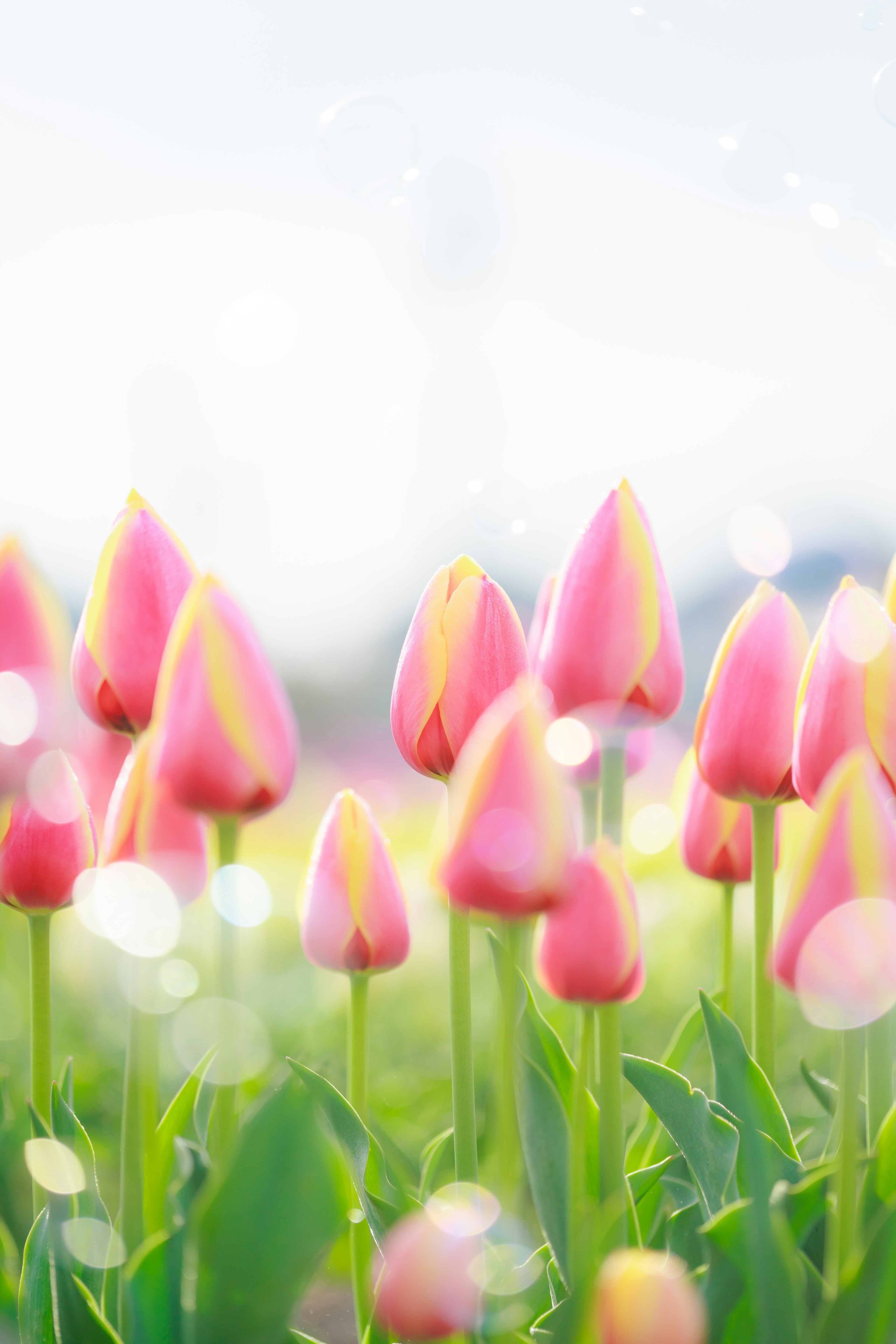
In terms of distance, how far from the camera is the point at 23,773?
76cm

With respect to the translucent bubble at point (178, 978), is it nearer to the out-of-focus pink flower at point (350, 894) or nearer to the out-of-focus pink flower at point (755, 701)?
the out-of-focus pink flower at point (350, 894)

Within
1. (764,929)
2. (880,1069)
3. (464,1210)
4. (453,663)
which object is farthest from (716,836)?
(464,1210)

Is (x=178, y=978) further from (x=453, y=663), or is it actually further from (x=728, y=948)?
(x=728, y=948)

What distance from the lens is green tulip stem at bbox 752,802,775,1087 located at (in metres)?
0.82

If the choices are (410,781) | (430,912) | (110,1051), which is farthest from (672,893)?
(410,781)

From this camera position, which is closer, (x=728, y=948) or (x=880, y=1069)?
(x=880, y=1069)

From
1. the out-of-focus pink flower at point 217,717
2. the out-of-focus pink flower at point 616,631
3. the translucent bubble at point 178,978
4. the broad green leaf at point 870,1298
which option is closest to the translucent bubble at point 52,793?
the translucent bubble at point 178,978

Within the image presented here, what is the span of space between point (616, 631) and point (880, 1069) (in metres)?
0.38

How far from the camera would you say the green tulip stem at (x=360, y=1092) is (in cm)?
83

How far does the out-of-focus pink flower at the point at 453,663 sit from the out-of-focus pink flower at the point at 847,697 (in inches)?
7.7

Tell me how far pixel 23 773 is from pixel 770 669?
0.53 m

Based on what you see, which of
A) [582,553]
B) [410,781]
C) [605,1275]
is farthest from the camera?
[410,781]

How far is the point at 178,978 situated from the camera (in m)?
0.88

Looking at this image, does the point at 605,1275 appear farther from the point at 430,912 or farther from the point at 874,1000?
the point at 430,912
